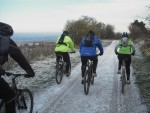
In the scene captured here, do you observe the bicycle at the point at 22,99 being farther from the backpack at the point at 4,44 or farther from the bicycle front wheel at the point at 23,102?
the backpack at the point at 4,44

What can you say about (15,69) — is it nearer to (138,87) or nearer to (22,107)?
(138,87)

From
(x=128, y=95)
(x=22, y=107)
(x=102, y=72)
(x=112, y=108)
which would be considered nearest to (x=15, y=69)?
(x=102, y=72)

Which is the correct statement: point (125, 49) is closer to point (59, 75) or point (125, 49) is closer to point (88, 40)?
point (88, 40)

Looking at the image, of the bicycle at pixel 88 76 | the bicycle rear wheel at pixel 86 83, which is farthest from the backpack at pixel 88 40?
the bicycle rear wheel at pixel 86 83

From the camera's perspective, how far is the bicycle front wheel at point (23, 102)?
6.16m

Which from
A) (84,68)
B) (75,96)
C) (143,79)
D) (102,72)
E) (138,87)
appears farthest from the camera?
(102,72)

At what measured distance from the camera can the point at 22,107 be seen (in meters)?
6.36

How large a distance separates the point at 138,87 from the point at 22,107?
20.7 ft

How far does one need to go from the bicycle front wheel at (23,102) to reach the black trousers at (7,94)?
20.4 inches

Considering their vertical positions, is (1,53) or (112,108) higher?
(1,53)

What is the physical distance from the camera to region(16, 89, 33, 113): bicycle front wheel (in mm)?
6161

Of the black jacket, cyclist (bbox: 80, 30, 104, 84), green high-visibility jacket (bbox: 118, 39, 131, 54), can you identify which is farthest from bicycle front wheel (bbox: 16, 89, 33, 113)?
green high-visibility jacket (bbox: 118, 39, 131, 54)

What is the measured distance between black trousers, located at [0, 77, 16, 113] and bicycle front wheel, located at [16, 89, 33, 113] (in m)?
0.52

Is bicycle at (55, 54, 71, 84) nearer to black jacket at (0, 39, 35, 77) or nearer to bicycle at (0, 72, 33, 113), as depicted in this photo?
bicycle at (0, 72, 33, 113)
